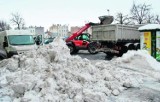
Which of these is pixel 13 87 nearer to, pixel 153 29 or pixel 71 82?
pixel 71 82

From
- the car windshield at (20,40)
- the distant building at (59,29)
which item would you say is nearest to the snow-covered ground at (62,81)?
the car windshield at (20,40)

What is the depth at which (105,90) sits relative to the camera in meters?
8.71

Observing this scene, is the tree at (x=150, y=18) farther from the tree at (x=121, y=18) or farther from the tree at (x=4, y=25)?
the tree at (x=4, y=25)

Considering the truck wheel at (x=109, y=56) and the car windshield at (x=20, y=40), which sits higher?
the car windshield at (x=20, y=40)

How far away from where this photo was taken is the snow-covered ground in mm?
7871

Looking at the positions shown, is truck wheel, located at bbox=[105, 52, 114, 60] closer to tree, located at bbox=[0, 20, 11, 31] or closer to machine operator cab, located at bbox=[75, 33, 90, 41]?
machine operator cab, located at bbox=[75, 33, 90, 41]

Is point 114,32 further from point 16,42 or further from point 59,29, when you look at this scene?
point 59,29

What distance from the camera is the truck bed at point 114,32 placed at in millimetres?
18750

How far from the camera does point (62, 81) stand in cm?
849

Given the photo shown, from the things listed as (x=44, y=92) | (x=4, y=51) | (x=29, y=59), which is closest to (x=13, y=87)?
(x=44, y=92)

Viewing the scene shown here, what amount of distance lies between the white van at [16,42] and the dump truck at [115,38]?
5022 millimetres

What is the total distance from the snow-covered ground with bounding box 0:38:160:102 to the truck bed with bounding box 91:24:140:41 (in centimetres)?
686

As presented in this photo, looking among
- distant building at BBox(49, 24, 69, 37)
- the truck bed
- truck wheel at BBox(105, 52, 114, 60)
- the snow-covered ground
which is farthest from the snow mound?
distant building at BBox(49, 24, 69, 37)

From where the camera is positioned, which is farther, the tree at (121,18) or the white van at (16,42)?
the tree at (121,18)
